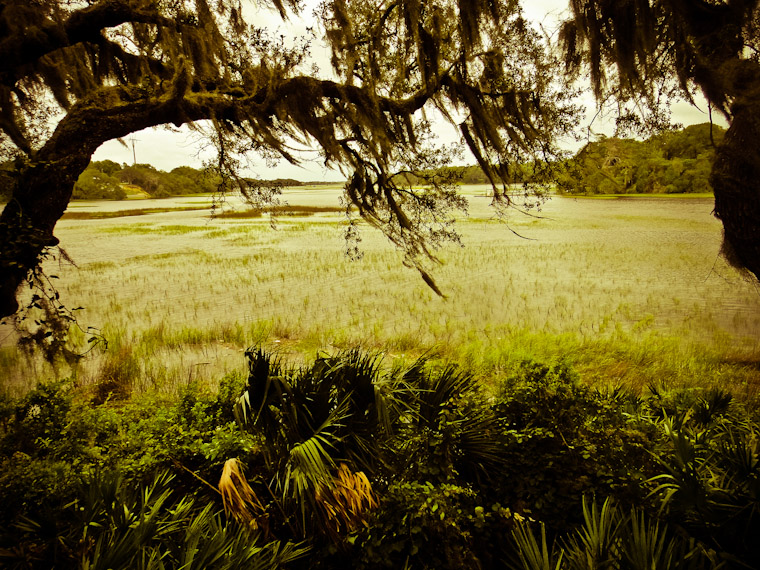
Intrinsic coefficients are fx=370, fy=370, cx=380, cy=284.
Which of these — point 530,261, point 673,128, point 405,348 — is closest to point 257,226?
point 530,261

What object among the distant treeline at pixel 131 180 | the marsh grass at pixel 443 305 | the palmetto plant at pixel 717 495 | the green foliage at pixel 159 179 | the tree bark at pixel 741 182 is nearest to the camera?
the palmetto plant at pixel 717 495

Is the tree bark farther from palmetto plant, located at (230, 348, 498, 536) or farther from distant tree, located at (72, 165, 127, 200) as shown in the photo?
distant tree, located at (72, 165, 127, 200)

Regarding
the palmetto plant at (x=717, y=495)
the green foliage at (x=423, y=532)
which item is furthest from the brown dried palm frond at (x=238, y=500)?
the palmetto plant at (x=717, y=495)

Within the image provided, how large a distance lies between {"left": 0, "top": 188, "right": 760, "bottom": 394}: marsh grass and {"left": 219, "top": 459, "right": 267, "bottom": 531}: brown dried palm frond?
4464 mm

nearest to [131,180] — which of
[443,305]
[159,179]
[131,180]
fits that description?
[131,180]

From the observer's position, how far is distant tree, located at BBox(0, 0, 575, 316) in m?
3.94

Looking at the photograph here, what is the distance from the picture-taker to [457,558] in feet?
8.71

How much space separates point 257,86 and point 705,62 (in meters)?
5.32

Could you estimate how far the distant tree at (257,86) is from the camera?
3.94 metres

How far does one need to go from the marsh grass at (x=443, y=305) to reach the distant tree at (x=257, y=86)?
12.3 feet

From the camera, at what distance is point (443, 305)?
11.6 metres

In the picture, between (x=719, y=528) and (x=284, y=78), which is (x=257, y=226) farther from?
(x=719, y=528)

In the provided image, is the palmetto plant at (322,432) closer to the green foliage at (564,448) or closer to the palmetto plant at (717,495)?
the green foliage at (564,448)

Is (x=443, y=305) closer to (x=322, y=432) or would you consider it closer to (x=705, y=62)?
(x=705, y=62)
